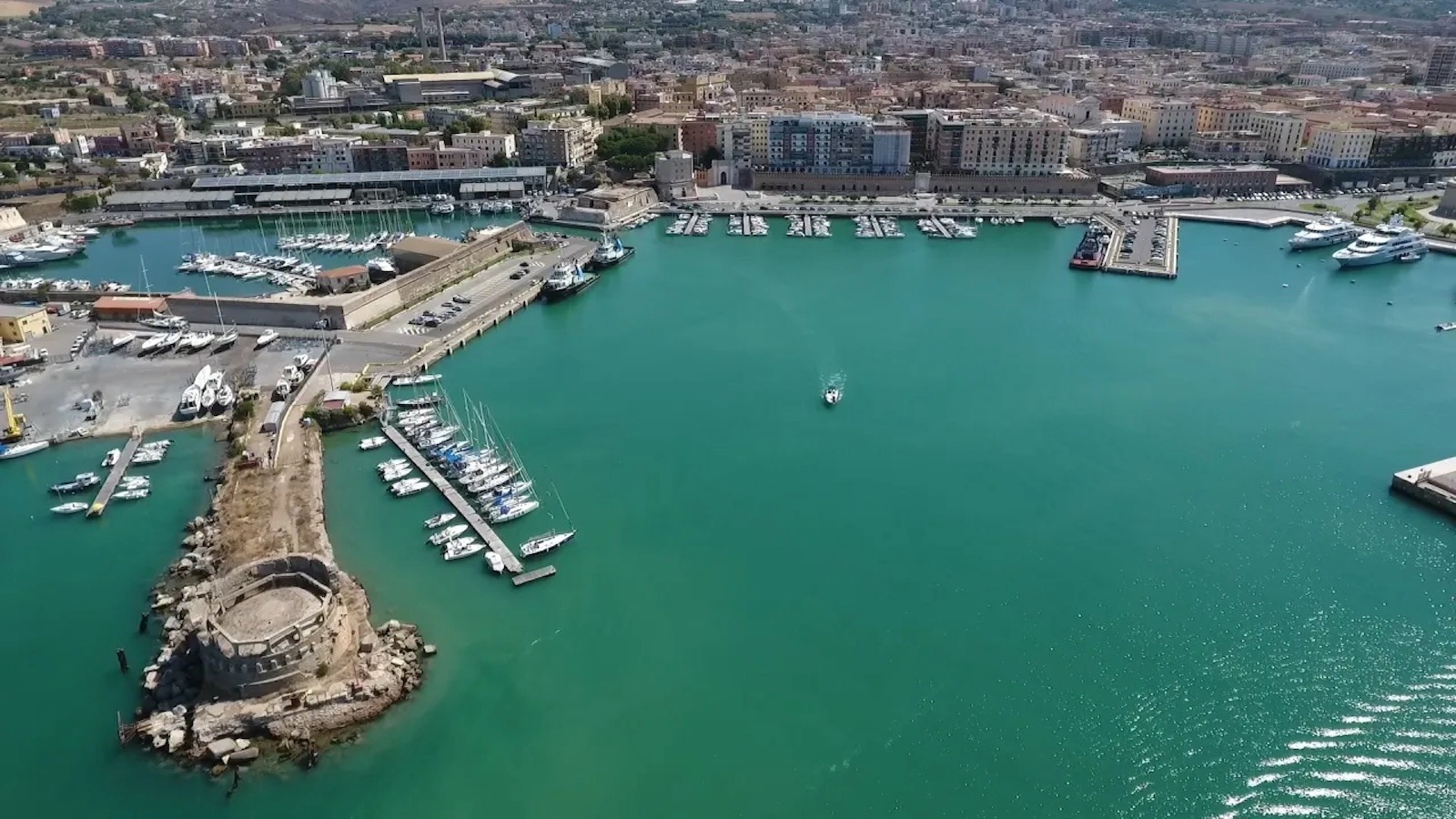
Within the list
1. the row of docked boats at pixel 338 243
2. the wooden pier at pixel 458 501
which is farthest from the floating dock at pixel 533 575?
the row of docked boats at pixel 338 243

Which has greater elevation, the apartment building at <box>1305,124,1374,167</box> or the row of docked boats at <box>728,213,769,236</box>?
the apartment building at <box>1305,124,1374,167</box>

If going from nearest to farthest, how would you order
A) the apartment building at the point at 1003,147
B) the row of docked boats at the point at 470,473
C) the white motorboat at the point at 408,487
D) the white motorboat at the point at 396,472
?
the row of docked boats at the point at 470,473
the white motorboat at the point at 408,487
the white motorboat at the point at 396,472
the apartment building at the point at 1003,147

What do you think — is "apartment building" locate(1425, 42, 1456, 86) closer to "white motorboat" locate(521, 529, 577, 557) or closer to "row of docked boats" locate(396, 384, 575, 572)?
"row of docked boats" locate(396, 384, 575, 572)

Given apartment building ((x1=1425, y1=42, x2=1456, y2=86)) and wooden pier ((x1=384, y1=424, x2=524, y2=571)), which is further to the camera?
apartment building ((x1=1425, y1=42, x2=1456, y2=86))

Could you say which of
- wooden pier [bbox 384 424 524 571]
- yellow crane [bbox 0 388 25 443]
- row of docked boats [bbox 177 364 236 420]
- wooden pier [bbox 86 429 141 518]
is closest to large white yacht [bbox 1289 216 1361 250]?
wooden pier [bbox 384 424 524 571]

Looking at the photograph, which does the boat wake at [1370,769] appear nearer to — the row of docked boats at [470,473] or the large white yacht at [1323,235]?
the row of docked boats at [470,473]

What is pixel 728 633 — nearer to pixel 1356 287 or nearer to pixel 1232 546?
pixel 1232 546
